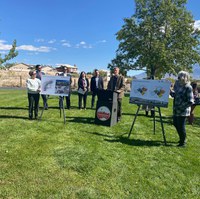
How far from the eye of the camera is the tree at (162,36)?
28750 millimetres

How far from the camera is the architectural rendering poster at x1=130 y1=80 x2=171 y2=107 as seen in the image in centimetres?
673

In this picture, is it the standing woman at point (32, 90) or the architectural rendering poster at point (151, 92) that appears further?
the standing woman at point (32, 90)

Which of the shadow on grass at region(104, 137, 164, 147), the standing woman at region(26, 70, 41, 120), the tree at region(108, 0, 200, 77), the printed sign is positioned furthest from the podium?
the tree at region(108, 0, 200, 77)

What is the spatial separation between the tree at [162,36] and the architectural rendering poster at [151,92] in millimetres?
21727

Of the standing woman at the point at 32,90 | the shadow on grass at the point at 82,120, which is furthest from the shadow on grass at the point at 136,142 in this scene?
the standing woman at the point at 32,90

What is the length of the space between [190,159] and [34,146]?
11.9 ft

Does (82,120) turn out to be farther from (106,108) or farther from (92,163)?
(92,163)

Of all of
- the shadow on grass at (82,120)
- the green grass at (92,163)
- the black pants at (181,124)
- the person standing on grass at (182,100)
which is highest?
the person standing on grass at (182,100)

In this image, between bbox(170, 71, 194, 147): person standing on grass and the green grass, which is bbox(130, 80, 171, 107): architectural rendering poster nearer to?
bbox(170, 71, 194, 147): person standing on grass

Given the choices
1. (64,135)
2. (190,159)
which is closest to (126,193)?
(190,159)

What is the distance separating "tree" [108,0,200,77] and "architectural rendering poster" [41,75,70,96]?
21280 millimetres

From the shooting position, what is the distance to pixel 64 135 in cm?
694

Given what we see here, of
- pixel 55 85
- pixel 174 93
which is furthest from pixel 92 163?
pixel 55 85

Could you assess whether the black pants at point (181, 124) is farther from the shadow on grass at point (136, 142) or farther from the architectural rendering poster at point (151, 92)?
the shadow on grass at point (136, 142)
